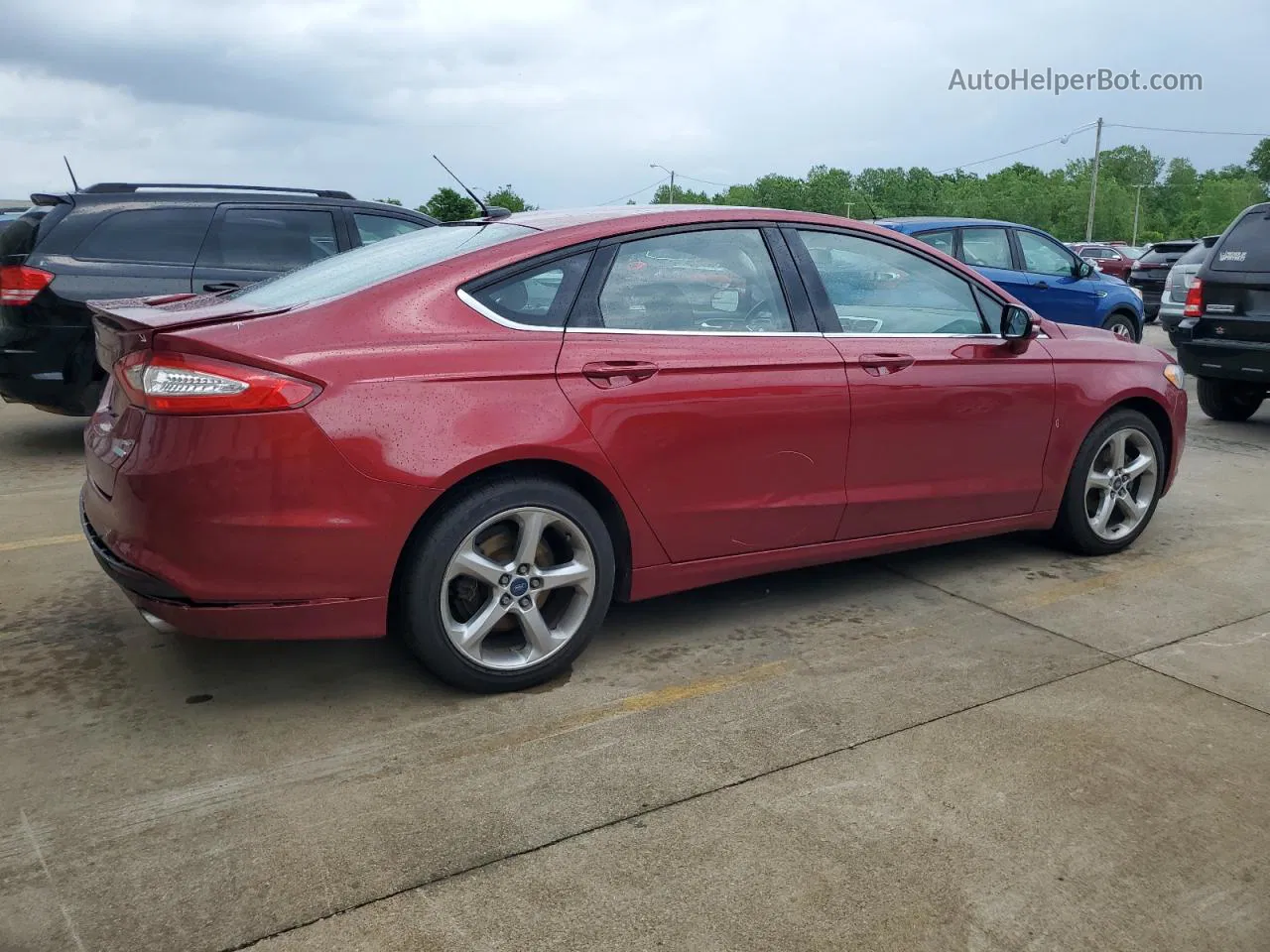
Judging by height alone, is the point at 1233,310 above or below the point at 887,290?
below

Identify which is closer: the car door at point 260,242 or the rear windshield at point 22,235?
the rear windshield at point 22,235

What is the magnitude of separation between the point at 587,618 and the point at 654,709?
1.21 ft

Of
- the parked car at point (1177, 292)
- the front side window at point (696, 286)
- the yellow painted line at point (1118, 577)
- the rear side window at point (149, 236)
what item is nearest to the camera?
the front side window at point (696, 286)

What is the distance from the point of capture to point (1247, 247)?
329 inches

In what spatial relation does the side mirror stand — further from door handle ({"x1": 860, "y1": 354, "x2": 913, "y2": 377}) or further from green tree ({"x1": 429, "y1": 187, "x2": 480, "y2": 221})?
green tree ({"x1": 429, "y1": 187, "x2": 480, "y2": 221})

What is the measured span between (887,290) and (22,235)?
215 inches

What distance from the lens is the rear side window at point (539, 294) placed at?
3.57 m

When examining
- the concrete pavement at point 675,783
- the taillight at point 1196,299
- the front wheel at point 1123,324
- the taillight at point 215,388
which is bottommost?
the concrete pavement at point 675,783

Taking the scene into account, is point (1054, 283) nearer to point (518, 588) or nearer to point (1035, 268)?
point (1035, 268)

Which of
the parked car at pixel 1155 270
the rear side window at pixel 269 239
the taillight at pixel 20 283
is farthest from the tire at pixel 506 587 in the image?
the parked car at pixel 1155 270

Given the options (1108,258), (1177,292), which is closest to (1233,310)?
(1177,292)

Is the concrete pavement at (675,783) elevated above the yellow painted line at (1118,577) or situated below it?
below

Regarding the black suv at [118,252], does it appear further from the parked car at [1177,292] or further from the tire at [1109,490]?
the parked car at [1177,292]

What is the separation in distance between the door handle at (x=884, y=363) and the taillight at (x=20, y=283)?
17.2 feet
